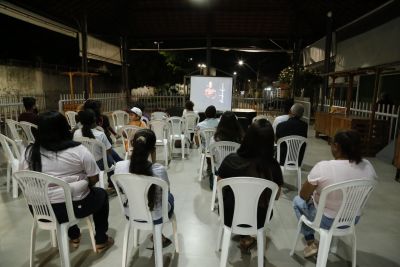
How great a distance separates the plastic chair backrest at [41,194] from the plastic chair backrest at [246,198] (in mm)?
1100

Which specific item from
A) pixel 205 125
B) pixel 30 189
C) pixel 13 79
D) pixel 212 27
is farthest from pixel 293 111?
pixel 13 79

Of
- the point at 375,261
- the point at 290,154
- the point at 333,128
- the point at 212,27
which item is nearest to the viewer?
the point at 375,261

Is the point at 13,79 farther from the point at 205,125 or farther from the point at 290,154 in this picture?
the point at 290,154

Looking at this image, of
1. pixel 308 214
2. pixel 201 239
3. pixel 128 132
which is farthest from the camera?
pixel 128 132

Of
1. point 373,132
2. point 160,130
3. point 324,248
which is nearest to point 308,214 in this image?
point 324,248

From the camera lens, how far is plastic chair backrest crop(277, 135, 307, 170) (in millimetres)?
3814

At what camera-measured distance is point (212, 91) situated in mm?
9219

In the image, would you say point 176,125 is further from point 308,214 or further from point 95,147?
point 308,214

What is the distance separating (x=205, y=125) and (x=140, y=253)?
2455mm

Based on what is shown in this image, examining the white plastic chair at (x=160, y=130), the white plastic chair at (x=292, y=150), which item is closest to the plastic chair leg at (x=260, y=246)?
the white plastic chair at (x=292, y=150)

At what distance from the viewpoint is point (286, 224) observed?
3.12 metres

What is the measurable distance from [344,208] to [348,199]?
7 cm

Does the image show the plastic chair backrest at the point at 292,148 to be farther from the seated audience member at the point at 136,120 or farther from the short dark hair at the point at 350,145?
the seated audience member at the point at 136,120

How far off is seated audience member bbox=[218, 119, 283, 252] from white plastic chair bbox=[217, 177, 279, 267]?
51 mm
